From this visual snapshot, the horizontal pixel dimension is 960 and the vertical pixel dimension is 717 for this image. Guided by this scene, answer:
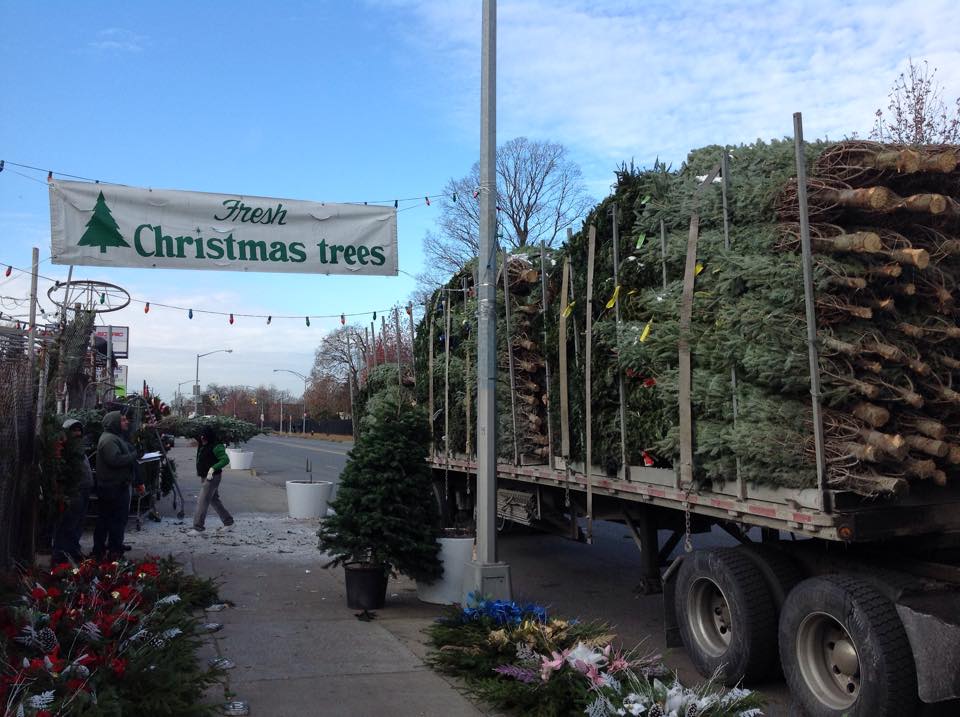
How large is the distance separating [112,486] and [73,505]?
842mm

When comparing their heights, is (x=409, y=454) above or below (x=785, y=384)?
below

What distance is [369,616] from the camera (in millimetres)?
8000

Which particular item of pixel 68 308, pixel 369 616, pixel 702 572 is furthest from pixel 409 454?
pixel 68 308

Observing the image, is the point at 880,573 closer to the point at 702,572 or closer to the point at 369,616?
the point at 702,572

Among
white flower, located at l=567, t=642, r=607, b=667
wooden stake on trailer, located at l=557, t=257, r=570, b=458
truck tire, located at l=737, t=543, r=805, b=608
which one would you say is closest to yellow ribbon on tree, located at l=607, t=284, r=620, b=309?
wooden stake on trailer, located at l=557, t=257, r=570, b=458

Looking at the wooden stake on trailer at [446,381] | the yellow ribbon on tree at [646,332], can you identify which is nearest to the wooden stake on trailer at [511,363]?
the wooden stake on trailer at [446,381]

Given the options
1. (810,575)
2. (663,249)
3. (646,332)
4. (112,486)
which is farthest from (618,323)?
(112,486)

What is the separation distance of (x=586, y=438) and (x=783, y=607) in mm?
2675

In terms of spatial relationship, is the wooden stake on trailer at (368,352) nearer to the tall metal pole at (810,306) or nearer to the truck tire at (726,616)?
the truck tire at (726,616)

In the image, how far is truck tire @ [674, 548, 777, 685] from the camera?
582cm

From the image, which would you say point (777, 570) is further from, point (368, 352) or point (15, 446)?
point (368, 352)

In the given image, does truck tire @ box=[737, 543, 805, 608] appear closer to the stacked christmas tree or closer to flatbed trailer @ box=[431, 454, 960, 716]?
flatbed trailer @ box=[431, 454, 960, 716]

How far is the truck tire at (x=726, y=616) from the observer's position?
5.82 m

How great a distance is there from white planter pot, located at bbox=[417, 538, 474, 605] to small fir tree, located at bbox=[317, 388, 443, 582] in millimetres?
82
